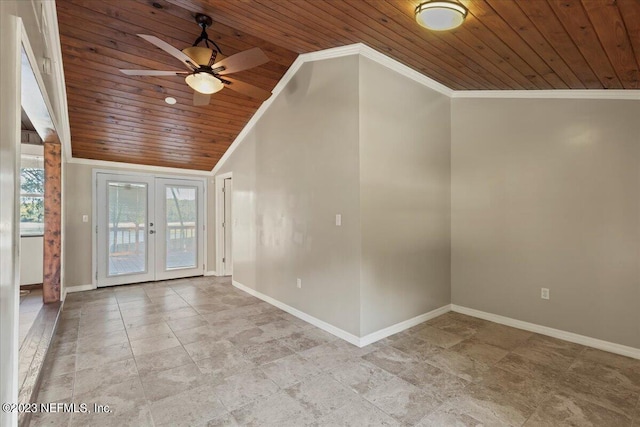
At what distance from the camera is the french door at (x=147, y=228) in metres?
5.48

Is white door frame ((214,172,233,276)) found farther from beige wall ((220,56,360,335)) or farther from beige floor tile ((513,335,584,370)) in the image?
beige floor tile ((513,335,584,370))

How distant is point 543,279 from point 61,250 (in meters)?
5.98

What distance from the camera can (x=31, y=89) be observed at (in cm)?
222


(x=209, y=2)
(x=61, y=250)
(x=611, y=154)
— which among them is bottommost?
(x=61, y=250)

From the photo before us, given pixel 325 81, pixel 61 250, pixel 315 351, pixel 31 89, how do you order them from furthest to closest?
pixel 61 250 < pixel 325 81 < pixel 315 351 < pixel 31 89

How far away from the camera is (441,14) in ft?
6.73

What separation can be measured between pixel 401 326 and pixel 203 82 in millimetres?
3203

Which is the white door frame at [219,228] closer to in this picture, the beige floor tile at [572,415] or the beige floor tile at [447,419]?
the beige floor tile at [447,419]

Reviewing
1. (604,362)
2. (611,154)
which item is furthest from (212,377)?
(611,154)

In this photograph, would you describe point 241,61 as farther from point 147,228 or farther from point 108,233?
point 108,233

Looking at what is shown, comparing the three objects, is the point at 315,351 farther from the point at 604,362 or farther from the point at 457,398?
the point at 604,362

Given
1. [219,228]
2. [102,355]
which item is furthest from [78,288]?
[102,355]

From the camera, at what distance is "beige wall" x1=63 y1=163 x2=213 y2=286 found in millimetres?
5167

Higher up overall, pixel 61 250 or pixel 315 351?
pixel 61 250
